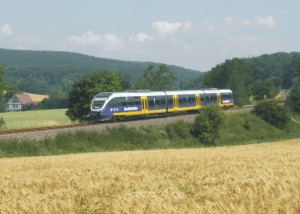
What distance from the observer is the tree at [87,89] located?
71375 mm

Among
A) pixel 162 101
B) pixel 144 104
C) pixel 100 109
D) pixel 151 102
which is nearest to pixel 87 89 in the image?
pixel 162 101

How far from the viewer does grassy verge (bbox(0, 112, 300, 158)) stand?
3689 centimetres

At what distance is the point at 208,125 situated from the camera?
54.0 meters

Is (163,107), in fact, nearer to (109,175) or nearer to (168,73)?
(109,175)

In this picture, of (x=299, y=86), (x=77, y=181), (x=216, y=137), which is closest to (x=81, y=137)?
(x=216, y=137)

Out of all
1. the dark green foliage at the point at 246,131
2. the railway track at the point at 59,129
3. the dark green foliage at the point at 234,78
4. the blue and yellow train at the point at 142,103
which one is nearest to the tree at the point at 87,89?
the blue and yellow train at the point at 142,103

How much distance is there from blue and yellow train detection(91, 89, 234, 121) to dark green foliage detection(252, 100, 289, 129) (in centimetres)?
1429

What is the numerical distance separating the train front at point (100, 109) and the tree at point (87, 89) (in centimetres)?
2209

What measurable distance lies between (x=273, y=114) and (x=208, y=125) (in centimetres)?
2290

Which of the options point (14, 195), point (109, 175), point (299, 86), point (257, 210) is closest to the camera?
point (257, 210)

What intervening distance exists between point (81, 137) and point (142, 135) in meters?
7.63

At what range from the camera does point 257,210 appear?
6719 millimetres

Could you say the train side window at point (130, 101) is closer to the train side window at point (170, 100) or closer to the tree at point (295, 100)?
the train side window at point (170, 100)

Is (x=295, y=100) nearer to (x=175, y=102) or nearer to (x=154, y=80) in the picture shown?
(x=154, y=80)
